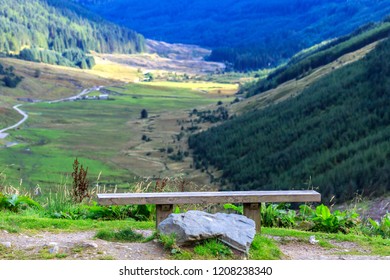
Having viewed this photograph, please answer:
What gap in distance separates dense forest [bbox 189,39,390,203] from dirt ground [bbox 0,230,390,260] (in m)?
18.8

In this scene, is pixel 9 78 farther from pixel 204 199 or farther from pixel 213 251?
pixel 213 251

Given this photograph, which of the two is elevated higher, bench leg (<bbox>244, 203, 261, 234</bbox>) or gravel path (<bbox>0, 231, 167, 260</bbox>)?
bench leg (<bbox>244, 203, 261, 234</bbox>)

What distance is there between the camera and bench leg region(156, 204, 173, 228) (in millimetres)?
10508

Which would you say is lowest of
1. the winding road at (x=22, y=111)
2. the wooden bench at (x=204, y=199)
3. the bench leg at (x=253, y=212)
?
the bench leg at (x=253, y=212)

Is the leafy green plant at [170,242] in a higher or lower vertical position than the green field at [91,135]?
lower

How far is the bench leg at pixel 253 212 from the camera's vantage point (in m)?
10.8

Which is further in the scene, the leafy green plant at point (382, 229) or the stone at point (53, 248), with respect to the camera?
the leafy green plant at point (382, 229)

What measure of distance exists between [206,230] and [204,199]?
1.11 m

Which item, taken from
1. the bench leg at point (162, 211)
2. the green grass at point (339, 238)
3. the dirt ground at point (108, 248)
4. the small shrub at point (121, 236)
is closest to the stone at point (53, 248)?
the dirt ground at point (108, 248)

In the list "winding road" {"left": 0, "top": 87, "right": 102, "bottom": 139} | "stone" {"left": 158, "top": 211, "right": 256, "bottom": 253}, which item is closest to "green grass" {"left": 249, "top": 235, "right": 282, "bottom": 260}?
"stone" {"left": 158, "top": 211, "right": 256, "bottom": 253}

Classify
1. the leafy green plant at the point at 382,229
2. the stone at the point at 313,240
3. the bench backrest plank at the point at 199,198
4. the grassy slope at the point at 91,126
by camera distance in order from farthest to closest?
the grassy slope at the point at 91,126
the leafy green plant at the point at 382,229
the stone at the point at 313,240
the bench backrest plank at the point at 199,198

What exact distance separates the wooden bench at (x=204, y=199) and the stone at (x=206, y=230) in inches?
23.3

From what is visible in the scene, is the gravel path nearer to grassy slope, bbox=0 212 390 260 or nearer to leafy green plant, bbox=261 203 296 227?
grassy slope, bbox=0 212 390 260

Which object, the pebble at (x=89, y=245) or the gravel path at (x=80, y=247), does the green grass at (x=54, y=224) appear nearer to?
the gravel path at (x=80, y=247)
